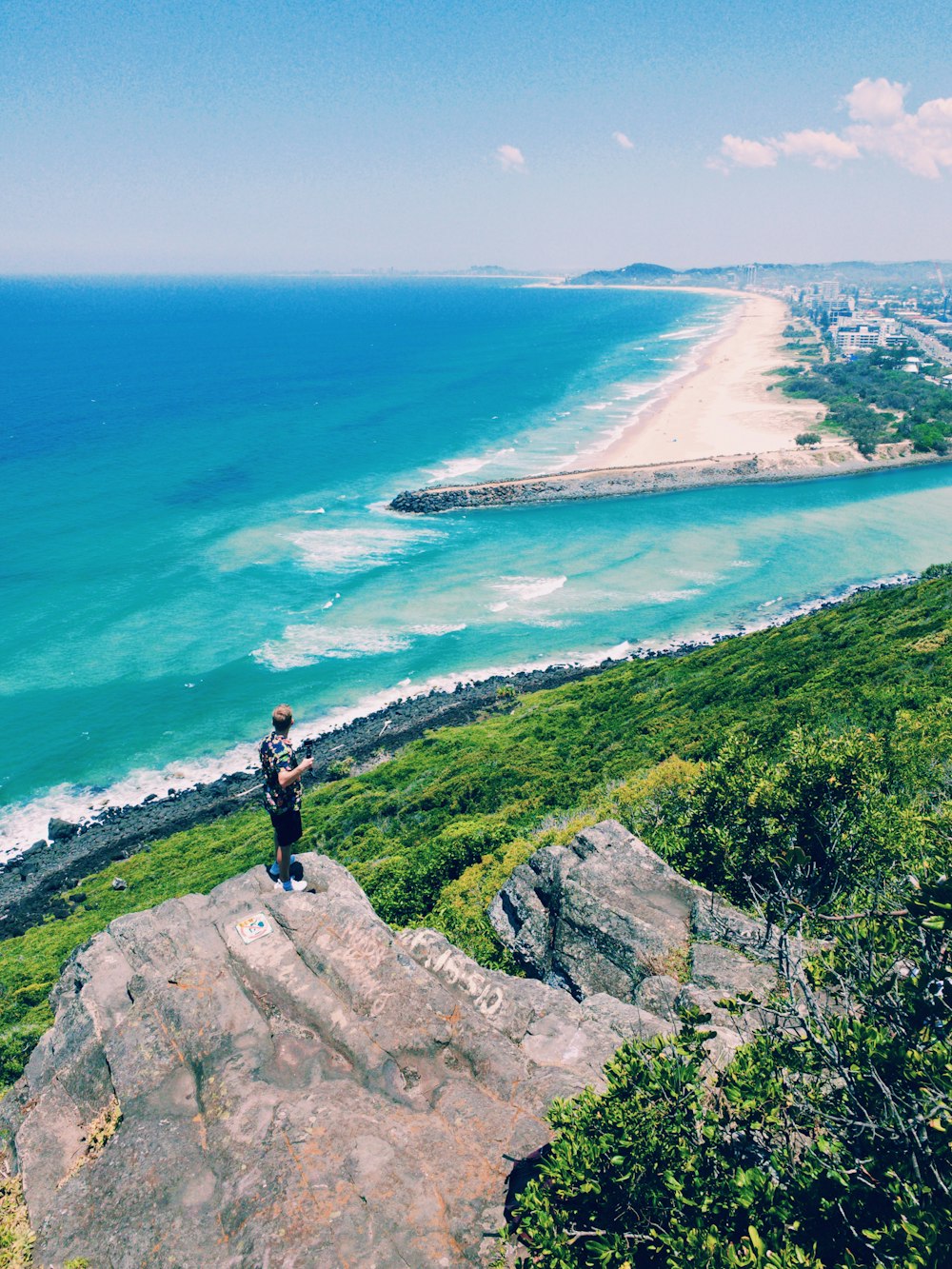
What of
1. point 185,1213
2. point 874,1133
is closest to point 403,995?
point 185,1213

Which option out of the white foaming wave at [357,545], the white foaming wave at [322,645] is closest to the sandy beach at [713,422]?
the white foaming wave at [357,545]

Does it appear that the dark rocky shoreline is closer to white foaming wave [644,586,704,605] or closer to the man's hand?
white foaming wave [644,586,704,605]

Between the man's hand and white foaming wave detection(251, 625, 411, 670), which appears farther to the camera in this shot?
white foaming wave detection(251, 625, 411, 670)

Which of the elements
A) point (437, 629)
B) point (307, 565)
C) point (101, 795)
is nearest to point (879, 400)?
point (437, 629)

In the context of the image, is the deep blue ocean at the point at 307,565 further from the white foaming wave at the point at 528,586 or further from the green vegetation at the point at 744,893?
the green vegetation at the point at 744,893

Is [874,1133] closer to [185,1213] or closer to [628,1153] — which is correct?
[628,1153]

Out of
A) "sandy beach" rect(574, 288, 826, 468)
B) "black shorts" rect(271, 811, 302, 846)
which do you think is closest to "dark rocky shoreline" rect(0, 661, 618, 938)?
"black shorts" rect(271, 811, 302, 846)

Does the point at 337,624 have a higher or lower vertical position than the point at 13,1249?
lower
